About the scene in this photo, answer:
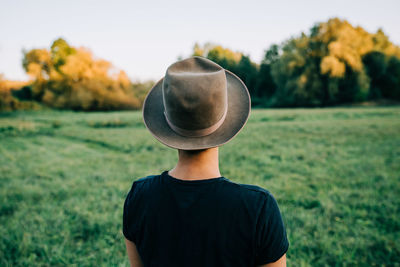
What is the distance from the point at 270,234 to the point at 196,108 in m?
0.61

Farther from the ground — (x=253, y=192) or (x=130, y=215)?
(x=253, y=192)

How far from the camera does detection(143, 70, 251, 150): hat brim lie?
1.12 metres

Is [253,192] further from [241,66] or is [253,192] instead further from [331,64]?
[241,66]

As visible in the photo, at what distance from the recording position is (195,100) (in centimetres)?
104

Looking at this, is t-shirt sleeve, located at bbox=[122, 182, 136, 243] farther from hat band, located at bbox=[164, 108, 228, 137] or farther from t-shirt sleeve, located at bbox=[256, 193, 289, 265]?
t-shirt sleeve, located at bbox=[256, 193, 289, 265]

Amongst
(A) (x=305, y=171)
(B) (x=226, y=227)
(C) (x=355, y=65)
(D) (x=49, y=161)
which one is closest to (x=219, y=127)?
(B) (x=226, y=227)

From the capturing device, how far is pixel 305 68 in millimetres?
37719

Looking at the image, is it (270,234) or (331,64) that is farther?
(331,64)

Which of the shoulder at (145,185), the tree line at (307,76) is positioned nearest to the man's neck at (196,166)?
the shoulder at (145,185)

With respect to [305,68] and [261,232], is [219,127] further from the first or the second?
[305,68]

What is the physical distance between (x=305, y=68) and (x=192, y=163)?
4120cm

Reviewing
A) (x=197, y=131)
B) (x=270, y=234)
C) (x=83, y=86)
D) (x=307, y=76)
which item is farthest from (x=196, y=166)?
(x=83, y=86)

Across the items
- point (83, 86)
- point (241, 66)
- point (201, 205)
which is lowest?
point (201, 205)

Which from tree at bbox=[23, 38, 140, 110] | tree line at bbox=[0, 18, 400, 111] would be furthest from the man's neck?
tree at bbox=[23, 38, 140, 110]
